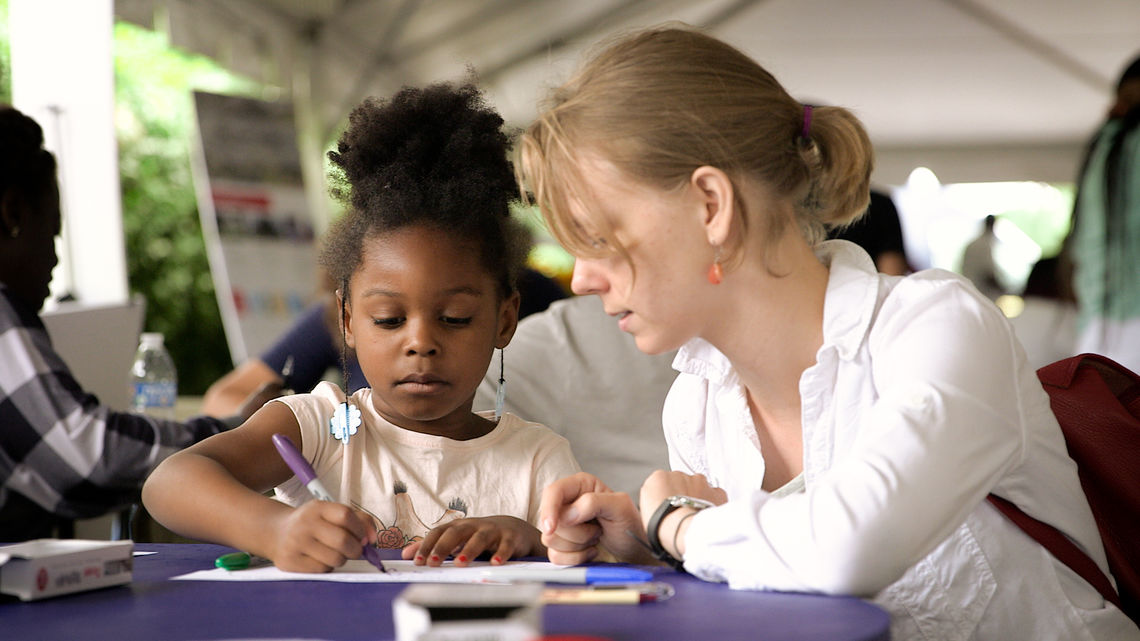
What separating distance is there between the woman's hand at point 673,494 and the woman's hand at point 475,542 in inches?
6.4

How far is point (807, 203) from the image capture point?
4.40ft

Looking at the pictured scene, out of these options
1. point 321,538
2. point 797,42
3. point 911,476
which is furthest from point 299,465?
point 797,42

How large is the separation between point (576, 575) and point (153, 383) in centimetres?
253

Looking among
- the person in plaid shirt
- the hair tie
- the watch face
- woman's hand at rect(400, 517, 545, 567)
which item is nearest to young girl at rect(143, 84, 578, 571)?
woman's hand at rect(400, 517, 545, 567)

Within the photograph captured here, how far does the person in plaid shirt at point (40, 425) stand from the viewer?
6.82 feet

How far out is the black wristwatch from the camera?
113 centimetres

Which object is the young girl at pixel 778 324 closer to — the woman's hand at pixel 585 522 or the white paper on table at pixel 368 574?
the woman's hand at pixel 585 522

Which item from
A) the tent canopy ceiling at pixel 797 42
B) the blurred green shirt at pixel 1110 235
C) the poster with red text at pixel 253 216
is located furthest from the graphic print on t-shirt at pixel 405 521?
the tent canopy ceiling at pixel 797 42

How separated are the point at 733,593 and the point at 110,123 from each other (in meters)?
3.86

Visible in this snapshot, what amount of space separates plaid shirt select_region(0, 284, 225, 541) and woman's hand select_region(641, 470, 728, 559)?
131 cm

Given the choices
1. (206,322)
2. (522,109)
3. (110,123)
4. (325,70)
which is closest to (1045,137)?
(325,70)

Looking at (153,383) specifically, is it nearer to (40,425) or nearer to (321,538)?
(40,425)

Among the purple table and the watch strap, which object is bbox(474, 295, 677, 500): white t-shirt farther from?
the purple table

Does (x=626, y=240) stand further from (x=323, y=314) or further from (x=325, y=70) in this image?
(x=325, y=70)
